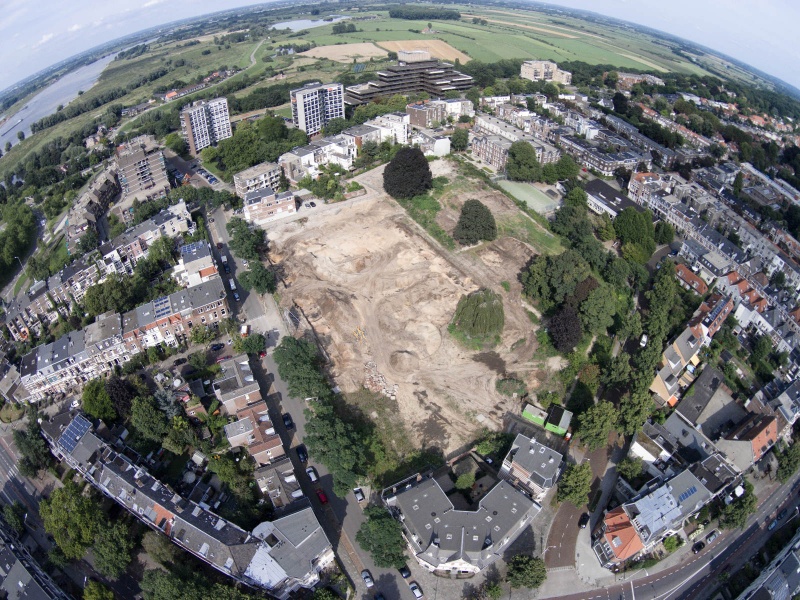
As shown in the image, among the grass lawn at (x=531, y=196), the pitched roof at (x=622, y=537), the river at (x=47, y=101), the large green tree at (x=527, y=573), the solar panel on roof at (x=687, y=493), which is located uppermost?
the grass lawn at (x=531, y=196)

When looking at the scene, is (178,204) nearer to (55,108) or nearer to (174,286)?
(174,286)

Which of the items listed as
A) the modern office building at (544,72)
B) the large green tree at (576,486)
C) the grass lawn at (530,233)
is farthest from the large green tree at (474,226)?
the modern office building at (544,72)

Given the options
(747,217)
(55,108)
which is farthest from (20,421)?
(55,108)

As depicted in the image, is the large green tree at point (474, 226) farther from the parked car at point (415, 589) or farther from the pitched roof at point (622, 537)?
the parked car at point (415, 589)

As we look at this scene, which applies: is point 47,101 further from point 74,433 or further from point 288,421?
point 288,421

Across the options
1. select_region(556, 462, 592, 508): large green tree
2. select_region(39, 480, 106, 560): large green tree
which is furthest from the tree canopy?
select_region(556, 462, 592, 508): large green tree

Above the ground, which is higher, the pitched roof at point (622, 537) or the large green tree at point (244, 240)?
the large green tree at point (244, 240)
